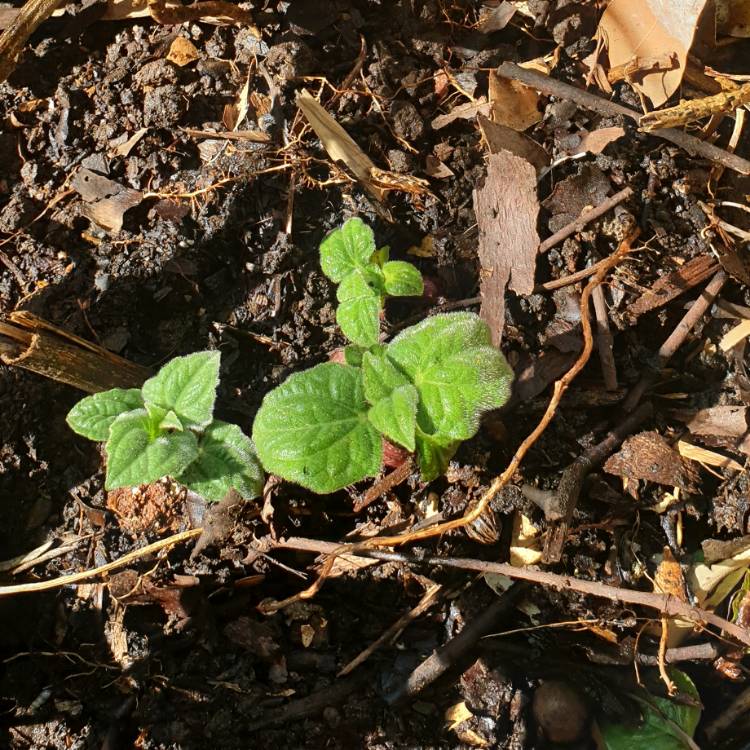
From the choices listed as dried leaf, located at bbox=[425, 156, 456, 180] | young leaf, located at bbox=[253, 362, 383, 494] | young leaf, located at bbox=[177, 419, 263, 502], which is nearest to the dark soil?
dried leaf, located at bbox=[425, 156, 456, 180]

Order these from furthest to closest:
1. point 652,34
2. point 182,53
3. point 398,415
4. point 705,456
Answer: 1. point 182,53
2. point 652,34
3. point 705,456
4. point 398,415

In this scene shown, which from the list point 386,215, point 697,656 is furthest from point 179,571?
point 697,656

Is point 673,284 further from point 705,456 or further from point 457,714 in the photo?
point 457,714

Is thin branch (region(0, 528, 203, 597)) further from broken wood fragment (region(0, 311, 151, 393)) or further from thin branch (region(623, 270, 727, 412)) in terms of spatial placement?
thin branch (region(623, 270, 727, 412))

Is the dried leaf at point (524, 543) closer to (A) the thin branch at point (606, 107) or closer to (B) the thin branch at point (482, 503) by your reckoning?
(B) the thin branch at point (482, 503)

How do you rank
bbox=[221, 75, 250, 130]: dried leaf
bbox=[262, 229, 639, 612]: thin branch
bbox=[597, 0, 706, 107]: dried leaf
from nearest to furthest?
bbox=[262, 229, 639, 612]: thin branch, bbox=[597, 0, 706, 107]: dried leaf, bbox=[221, 75, 250, 130]: dried leaf

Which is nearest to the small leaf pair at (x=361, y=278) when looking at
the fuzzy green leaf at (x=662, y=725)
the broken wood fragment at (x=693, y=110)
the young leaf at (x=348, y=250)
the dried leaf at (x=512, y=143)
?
the young leaf at (x=348, y=250)

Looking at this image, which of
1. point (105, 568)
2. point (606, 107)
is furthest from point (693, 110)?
point (105, 568)
